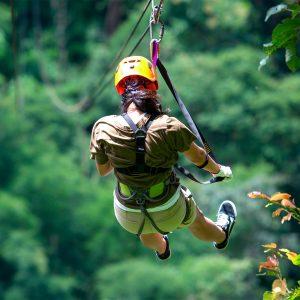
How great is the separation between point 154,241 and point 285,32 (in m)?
1.72

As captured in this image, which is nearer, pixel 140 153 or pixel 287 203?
pixel 287 203

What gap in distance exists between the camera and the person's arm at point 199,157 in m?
5.42

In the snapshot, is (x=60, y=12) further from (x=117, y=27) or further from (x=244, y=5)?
(x=244, y=5)

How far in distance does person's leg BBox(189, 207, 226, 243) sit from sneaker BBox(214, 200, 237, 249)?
0.16 ft

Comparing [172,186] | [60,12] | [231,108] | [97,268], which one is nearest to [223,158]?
[231,108]

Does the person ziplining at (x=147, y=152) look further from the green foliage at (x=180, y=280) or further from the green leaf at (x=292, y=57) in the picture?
the green foliage at (x=180, y=280)

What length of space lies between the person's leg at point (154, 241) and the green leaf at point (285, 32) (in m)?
1.57

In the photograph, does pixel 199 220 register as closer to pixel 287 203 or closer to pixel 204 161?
pixel 204 161

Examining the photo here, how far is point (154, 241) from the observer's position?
600 cm

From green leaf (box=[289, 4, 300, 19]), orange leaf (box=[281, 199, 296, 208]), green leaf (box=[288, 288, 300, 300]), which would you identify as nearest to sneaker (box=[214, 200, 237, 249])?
orange leaf (box=[281, 199, 296, 208])

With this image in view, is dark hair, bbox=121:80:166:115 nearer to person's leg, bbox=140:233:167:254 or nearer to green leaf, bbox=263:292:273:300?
person's leg, bbox=140:233:167:254

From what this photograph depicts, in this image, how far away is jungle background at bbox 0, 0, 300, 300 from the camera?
23125 millimetres

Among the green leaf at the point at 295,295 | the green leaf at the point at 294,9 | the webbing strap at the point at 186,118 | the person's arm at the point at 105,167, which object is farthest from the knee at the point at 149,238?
the green leaf at the point at 294,9

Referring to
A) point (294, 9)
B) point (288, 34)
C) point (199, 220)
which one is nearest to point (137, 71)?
point (199, 220)
